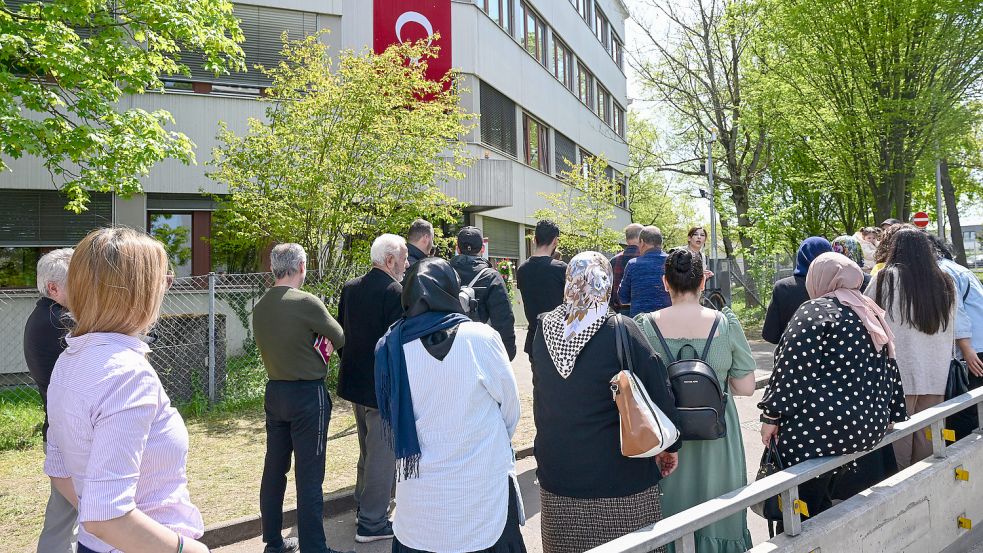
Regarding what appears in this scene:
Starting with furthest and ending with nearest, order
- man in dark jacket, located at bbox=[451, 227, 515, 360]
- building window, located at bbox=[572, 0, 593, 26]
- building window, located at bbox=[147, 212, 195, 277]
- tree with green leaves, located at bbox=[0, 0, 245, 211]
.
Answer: building window, located at bbox=[572, 0, 593, 26] < building window, located at bbox=[147, 212, 195, 277] < tree with green leaves, located at bbox=[0, 0, 245, 211] < man in dark jacket, located at bbox=[451, 227, 515, 360]

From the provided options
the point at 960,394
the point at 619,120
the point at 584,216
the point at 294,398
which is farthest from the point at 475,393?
the point at 619,120

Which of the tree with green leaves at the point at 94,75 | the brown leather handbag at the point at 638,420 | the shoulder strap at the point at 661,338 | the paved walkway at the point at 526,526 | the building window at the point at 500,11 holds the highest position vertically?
the building window at the point at 500,11

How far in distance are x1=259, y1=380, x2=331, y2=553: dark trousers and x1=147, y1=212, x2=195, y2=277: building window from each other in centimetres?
1193

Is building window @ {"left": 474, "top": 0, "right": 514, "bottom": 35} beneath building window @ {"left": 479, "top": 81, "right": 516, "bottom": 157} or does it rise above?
above

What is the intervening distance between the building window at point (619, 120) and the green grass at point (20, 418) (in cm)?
3200

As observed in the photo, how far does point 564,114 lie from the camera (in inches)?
1097

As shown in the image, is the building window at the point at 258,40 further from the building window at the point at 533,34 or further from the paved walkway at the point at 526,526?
the paved walkway at the point at 526,526

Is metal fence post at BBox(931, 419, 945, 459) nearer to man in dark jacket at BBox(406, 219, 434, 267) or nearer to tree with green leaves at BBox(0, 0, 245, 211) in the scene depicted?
man in dark jacket at BBox(406, 219, 434, 267)

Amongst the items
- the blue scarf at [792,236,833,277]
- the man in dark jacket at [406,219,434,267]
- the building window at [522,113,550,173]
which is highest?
→ the building window at [522,113,550,173]

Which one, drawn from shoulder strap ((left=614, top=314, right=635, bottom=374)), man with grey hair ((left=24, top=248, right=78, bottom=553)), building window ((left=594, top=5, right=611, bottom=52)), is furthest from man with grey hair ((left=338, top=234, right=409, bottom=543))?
building window ((left=594, top=5, right=611, bottom=52))

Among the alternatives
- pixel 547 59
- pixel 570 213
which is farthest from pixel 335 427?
pixel 547 59

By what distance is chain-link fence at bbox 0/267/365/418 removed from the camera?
9.23 metres

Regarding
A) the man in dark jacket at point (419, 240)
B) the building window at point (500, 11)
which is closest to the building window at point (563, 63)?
the building window at point (500, 11)

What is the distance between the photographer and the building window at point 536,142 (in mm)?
24203
